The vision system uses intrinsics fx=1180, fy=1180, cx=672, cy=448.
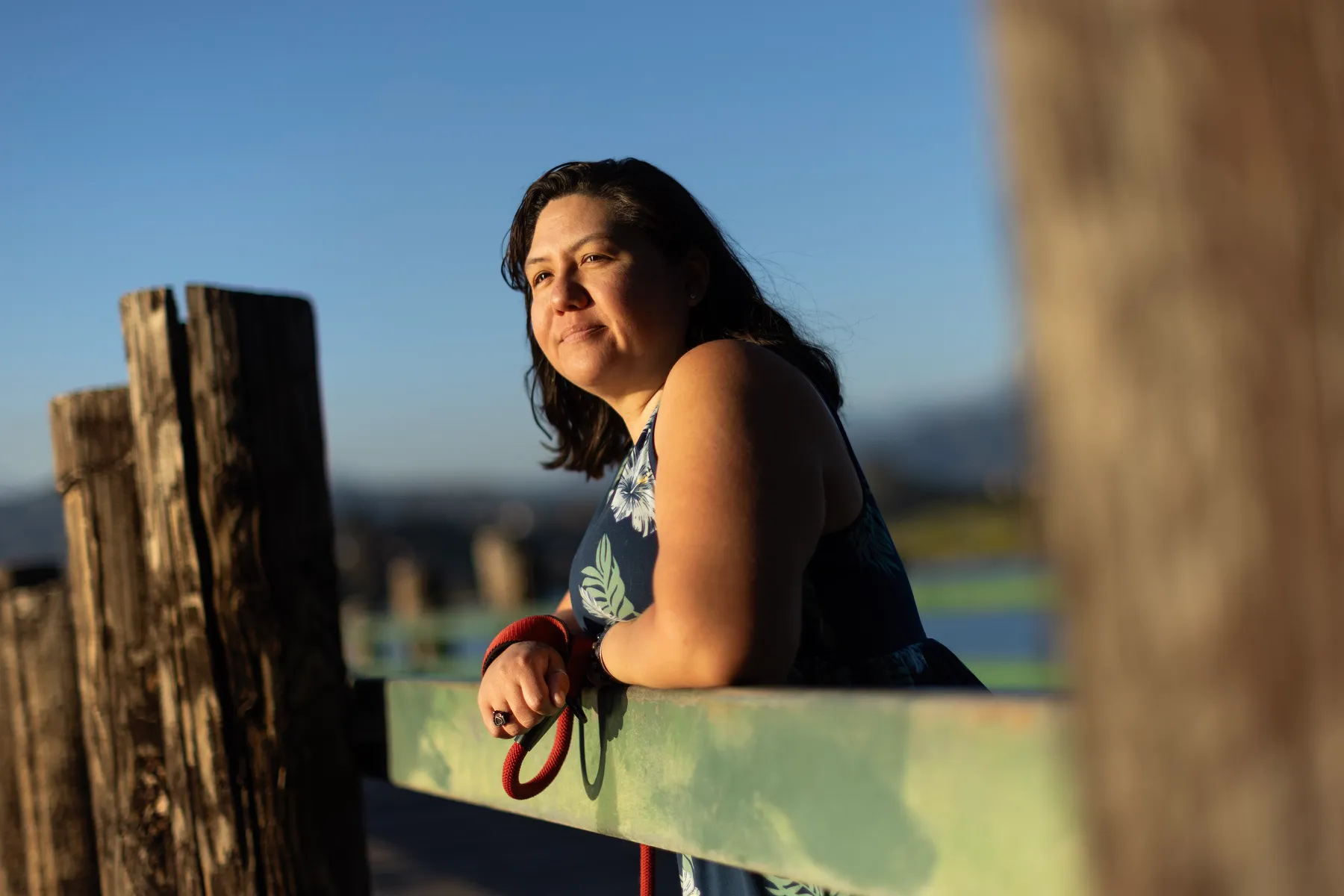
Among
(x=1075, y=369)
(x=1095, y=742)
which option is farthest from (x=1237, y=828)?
(x=1075, y=369)

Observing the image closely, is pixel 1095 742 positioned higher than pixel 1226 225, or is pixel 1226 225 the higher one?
pixel 1226 225

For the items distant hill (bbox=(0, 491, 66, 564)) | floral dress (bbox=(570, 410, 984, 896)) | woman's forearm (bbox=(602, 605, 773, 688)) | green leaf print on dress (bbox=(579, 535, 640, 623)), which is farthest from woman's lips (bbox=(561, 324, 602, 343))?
distant hill (bbox=(0, 491, 66, 564))

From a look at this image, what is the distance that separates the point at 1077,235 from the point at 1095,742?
204 mm

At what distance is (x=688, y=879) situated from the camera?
64.9 inches

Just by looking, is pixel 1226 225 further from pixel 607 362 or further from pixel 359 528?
pixel 359 528

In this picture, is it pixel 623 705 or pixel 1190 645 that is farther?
pixel 623 705

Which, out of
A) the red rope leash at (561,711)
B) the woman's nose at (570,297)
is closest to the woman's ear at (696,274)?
the woman's nose at (570,297)

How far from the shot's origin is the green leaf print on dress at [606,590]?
153 centimetres

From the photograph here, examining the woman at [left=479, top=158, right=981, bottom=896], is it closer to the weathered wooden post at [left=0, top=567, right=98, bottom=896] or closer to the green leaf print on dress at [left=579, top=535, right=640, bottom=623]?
the green leaf print on dress at [left=579, top=535, right=640, bottom=623]

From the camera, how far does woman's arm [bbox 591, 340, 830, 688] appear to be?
1170 millimetres

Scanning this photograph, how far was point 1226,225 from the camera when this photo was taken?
440 mm

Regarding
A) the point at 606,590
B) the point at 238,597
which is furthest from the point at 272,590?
the point at 606,590

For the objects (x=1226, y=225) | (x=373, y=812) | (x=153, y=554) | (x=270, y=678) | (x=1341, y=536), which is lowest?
(x=373, y=812)

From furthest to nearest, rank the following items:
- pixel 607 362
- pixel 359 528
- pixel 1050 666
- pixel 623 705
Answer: pixel 359 528 < pixel 607 362 < pixel 623 705 < pixel 1050 666
